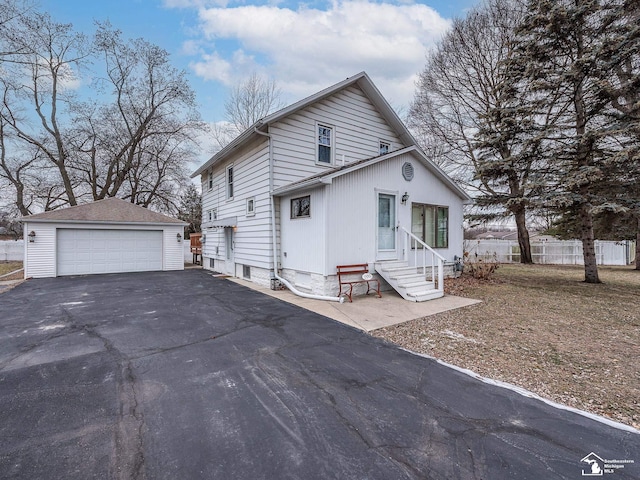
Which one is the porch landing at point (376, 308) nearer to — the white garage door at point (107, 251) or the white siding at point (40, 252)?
the white garage door at point (107, 251)

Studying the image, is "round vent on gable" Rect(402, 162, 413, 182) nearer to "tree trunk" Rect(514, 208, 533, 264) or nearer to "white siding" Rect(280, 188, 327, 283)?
"white siding" Rect(280, 188, 327, 283)

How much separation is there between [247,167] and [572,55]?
11.6m

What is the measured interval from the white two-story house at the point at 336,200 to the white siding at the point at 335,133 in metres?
0.03

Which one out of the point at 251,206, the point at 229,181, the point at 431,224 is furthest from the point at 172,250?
the point at 431,224

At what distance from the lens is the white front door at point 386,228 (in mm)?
8602

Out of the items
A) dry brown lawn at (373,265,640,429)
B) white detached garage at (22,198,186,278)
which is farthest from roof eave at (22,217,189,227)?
dry brown lawn at (373,265,640,429)

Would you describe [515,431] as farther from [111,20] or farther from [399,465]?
[111,20]

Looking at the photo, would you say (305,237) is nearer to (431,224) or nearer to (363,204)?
(363,204)

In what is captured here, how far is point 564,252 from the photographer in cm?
1870

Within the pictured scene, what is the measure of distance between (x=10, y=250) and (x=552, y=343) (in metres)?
27.2

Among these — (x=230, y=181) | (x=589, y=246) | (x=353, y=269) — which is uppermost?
(x=230, y=181)

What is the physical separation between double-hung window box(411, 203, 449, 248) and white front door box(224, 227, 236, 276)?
7125mm

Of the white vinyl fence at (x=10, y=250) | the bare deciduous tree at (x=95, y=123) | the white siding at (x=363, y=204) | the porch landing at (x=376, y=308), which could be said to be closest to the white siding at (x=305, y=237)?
the white siding at (x=363, y=204)

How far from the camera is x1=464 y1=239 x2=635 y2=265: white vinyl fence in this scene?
18.6 metres
